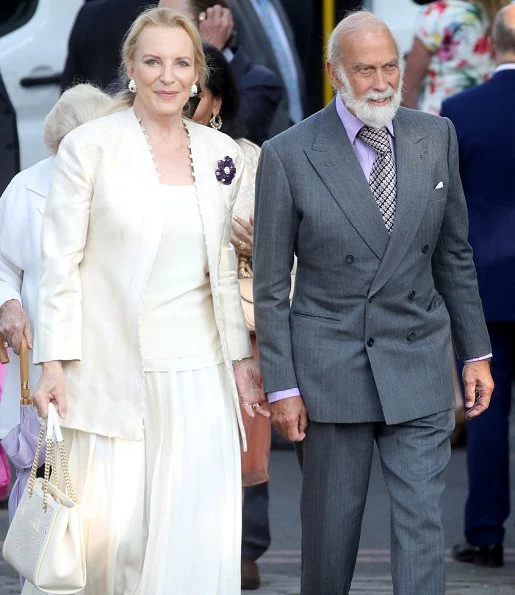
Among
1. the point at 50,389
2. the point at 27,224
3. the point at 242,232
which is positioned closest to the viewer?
the point at 50,389

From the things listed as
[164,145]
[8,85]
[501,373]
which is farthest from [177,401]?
[8,85]

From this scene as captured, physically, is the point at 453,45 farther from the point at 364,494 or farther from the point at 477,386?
the point at 364,494

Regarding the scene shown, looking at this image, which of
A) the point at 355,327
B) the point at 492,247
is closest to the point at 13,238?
the point at 355,327

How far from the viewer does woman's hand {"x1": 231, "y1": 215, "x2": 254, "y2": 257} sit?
589 centimetres

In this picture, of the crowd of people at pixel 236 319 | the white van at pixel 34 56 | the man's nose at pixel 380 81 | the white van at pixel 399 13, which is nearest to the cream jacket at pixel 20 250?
the crowd of people at pixel 236 319

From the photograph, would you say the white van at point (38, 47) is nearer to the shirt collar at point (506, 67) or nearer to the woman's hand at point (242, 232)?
the shirt collar at point (506, 67)

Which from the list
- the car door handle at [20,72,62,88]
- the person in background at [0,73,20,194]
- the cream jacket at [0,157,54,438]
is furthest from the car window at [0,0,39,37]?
the cream jacket at [0,157,54,438]

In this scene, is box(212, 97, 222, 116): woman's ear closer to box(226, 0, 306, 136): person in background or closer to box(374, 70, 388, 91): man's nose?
box(374, 70, 388, 91): man's nose

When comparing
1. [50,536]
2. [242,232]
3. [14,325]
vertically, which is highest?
[242,232]

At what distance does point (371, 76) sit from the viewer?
16.5 feet

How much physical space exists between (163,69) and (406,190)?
772mm

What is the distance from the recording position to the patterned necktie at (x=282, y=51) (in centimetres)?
894

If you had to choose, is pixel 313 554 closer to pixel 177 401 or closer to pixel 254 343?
pixel 177 401

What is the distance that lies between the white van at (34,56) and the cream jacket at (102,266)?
402 centimetres
